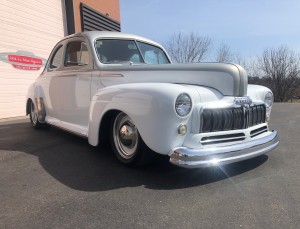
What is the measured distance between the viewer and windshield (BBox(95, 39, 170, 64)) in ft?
15.0

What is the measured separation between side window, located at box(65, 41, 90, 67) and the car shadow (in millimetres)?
1274

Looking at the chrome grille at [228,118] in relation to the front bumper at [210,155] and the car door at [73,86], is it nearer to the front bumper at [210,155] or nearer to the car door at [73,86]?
the front bumper at [210,155]

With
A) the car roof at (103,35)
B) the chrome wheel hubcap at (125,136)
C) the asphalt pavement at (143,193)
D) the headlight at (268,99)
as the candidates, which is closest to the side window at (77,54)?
the car roof at (103,35)

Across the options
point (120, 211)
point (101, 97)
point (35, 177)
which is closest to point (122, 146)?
point (101, 97)

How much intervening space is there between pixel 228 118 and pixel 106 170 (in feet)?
4.87

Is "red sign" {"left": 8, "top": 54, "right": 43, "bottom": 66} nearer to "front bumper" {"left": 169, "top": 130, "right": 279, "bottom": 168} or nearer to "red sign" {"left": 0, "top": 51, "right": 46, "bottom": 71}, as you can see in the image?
"red sign" {"left": 0, "top": 51, "right": 46, "bottom": 71}

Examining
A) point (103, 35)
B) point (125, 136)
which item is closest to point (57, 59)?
point (103, 35)

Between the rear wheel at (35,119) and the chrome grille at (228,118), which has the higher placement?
the chrome grille at (228,118)

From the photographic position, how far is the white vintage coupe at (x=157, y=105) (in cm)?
311

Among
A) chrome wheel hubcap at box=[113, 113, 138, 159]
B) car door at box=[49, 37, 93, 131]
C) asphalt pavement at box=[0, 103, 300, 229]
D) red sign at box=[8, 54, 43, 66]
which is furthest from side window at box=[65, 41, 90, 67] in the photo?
red sign at box=[8, 54, 43, 66]

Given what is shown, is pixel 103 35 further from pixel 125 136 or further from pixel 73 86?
pixel 125 136

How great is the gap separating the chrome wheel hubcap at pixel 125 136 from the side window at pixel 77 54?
1.25 metres

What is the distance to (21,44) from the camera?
959cm

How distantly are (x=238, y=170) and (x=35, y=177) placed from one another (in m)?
2.24
